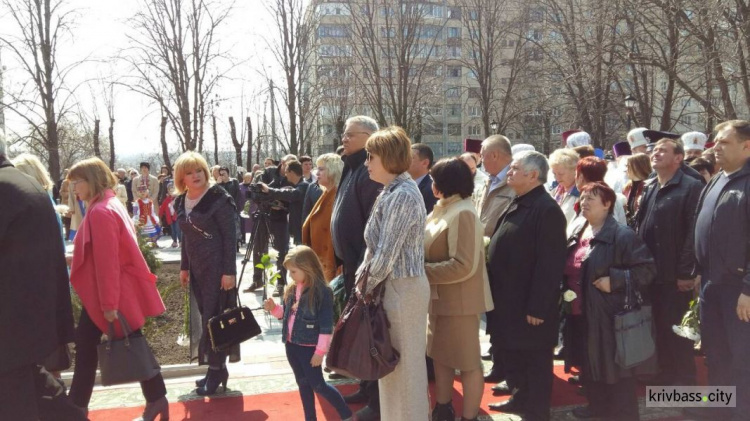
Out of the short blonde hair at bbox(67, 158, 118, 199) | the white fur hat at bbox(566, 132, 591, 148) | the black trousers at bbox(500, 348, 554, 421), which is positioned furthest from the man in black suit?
the white fur hat at bbox(566, 132, 591, 148)

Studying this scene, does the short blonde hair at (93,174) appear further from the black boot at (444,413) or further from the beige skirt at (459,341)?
the black boot at (444,413)

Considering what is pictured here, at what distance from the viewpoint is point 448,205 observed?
3.78 metres

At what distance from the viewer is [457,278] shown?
3553 millimetres

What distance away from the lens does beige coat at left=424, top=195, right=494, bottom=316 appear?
3.56 metres

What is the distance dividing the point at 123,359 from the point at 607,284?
324 centimetres

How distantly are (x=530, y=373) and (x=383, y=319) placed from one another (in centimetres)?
139

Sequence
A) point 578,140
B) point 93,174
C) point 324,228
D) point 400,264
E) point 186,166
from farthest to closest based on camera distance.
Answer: point 578,140 → point 324,228 → point 186,166 → point 93,174 → point 400,264

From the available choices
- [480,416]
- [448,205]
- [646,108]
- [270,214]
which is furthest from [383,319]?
[646,108]

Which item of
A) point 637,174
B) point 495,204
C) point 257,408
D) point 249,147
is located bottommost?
point 257,408

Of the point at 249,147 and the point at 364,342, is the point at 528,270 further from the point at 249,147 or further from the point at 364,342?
the point at 249,147

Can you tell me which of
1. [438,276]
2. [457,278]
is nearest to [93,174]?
[438,276]

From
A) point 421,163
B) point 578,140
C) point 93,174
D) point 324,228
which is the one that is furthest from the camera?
point 578,140

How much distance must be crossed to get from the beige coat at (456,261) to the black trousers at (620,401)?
1.09 meters

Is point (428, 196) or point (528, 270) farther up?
point (428, 196)
